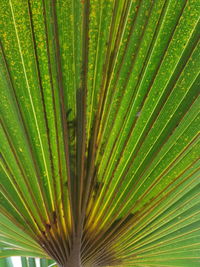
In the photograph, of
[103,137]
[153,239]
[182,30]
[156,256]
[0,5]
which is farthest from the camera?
[156,256]

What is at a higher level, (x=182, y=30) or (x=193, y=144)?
(x=182, y=30)

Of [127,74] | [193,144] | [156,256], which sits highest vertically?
[127,74]

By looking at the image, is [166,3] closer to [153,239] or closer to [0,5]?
[0,5]

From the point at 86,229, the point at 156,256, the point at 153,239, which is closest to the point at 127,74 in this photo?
the point at 86,229

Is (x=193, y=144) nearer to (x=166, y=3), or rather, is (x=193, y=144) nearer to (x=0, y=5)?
(x=166, y=3)

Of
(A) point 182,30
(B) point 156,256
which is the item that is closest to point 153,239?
(B) point 156,256

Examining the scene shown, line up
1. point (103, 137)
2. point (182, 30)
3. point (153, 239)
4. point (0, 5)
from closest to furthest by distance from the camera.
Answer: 1. point (0, 5)
2. point (182, 30)
3. point (103, 137)
4. point (153, 239)

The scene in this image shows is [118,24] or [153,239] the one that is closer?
[118,24]
